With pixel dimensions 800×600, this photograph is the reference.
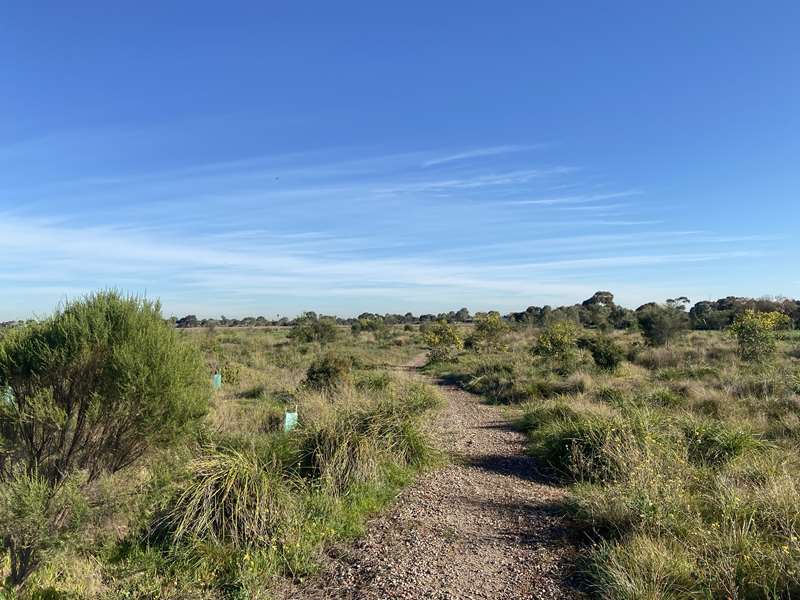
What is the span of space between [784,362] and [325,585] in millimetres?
19461

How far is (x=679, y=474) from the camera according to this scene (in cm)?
626

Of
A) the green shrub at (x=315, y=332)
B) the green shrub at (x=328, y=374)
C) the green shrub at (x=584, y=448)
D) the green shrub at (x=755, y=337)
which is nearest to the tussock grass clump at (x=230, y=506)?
the green shrub at (x=584, y=448)

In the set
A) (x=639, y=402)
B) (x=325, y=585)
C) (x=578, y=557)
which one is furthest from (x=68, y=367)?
(x=639, y=402)

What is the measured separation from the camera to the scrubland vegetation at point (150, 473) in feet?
17.3

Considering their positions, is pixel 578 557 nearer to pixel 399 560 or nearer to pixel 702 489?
pixel 399 560

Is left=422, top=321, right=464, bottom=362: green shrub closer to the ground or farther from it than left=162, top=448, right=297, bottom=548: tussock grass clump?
farther from it

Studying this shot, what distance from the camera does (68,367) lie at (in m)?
6.38

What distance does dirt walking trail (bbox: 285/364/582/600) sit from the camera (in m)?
4.57

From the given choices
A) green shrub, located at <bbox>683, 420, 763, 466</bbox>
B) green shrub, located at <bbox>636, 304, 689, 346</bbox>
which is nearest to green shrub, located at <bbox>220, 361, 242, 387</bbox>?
green shrub, located at <bbox>683, 420, 763, 466</bbox>

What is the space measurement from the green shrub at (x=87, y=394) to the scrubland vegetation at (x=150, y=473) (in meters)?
0.02

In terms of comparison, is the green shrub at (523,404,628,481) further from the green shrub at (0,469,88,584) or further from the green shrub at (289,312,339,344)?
the green shrub at (289,312,339,344)

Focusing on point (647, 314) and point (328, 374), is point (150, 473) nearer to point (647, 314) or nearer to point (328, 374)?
point (328, 374)

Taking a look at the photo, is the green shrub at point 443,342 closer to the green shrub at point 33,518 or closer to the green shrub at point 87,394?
the green shrub at point 87,394

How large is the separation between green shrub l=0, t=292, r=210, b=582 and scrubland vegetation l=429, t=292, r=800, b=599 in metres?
5.14
